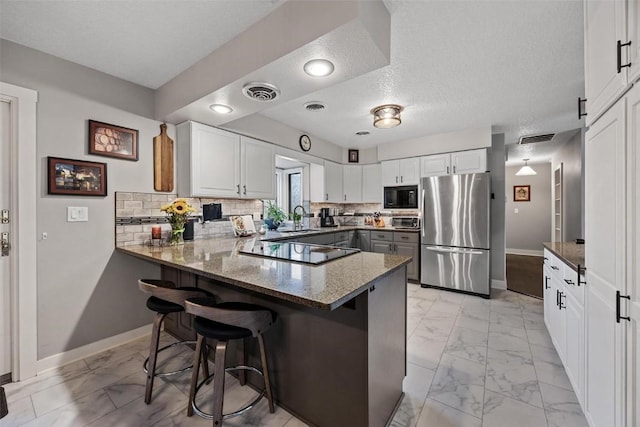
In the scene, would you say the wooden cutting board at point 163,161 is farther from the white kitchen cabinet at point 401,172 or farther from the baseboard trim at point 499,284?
the baseboard trim at point 499,284

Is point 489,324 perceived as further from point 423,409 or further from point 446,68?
point 446,68

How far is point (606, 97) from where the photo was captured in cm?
114

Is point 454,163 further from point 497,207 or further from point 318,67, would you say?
point 318,67

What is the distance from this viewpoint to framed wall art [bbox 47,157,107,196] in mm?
2023

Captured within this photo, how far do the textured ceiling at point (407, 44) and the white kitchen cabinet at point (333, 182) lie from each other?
1.71 meters

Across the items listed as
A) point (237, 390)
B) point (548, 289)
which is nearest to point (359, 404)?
point (237, 390)

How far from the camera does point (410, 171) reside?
4426 millimetres

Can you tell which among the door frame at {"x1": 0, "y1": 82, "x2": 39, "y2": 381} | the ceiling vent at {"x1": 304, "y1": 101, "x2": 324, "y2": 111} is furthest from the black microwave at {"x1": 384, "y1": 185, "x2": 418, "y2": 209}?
the door frame at {"x1": 0, "y1": 82, "x2": 39, "y2": 381}

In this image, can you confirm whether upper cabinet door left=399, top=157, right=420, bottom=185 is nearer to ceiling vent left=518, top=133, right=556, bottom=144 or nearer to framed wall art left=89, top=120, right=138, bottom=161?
ceiling vent left=518, top=133, right=556, bottom=144

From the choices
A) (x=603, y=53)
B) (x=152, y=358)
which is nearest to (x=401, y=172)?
(x=603, y=53)

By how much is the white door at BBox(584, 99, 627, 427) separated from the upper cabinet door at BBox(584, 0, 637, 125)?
2.9 inches

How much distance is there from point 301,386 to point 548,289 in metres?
2.42

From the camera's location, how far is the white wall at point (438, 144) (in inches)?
149

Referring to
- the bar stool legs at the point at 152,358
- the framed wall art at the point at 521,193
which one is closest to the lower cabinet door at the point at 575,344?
the bar stool legs at the point at 152,358
